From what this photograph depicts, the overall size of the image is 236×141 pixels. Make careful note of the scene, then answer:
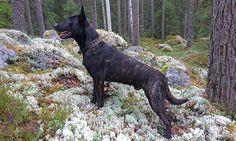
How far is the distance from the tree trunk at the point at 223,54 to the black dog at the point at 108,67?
1900 millimetres

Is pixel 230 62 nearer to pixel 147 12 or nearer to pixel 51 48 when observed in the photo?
pixel 51 48

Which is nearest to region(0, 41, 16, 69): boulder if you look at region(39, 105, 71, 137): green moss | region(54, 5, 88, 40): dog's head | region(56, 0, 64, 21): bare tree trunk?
region(54, 5, 88, 40): dog's head

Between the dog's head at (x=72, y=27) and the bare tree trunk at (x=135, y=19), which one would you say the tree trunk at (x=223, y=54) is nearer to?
the dog's head at (x=72, y=27)

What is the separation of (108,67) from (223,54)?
3.28m

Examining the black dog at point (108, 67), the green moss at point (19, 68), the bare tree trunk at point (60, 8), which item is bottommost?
the bare tree trunk at point (60, 8)

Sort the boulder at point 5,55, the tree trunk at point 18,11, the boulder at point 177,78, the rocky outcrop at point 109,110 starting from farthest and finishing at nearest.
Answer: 1. the tree trunk at point 18,11
2. the boulder at point 177,78
3. the boulder at point 5,55
4. the rocky outcrop at point 109,110

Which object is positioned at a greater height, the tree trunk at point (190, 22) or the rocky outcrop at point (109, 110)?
the rocky outcrop at point (109, 110)

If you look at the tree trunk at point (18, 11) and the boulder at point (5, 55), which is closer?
the boulder at point (5, 55)

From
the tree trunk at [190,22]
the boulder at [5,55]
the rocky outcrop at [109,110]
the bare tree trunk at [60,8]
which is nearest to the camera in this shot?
Result: the rocky outcrop at [109,110]

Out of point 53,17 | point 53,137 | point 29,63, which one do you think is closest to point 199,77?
point 29,63

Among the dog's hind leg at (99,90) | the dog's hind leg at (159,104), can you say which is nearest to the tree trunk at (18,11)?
the dog's hind leg at (99,90)

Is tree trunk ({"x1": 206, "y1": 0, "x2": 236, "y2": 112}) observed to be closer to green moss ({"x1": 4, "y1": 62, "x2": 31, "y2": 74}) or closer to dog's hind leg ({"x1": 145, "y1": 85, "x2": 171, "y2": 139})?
dog's hind leg ({"x1": 145, "y1": 85, "x2": 171, "y2": 139})

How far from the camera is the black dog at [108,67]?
732 centimetres

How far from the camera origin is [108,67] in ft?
25.0
